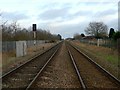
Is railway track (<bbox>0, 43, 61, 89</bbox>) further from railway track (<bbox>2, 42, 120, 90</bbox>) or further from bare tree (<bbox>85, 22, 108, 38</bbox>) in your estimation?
bare tree (<bbox>85, 22, 108, 38</bbox>)

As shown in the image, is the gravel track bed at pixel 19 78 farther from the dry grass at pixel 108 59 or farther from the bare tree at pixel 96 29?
the bare tree at pixel 96 29

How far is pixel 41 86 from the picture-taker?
37.9ft

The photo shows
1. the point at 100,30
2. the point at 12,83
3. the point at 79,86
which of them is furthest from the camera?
the point at 100,30

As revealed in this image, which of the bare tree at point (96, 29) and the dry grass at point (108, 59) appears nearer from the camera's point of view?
the dry grass at point (108, 59)

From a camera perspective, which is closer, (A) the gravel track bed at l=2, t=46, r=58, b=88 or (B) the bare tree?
(A) the gravel track bed at l=2, t=46, r=58, b=88

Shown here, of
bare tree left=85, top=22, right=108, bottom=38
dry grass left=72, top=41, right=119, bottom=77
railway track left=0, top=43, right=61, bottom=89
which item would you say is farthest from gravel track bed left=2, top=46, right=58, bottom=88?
bare tree left=85, top=22, right=108, bottom=38

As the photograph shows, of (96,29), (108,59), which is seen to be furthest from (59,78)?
(96,29)

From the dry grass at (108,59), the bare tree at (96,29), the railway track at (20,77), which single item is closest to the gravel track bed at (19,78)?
the railway track at (20,77)

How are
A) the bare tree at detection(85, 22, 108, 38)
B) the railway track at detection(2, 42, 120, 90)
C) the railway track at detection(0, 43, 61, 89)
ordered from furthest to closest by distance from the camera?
the bare tree at detection(85, 22, 108, 38) → the railway track at detection(0, 43, 61, 89) → the railway track at detection(2, 42, 120, 90)

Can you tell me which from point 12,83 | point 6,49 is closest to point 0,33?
point 6,49

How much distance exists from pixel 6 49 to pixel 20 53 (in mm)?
4401

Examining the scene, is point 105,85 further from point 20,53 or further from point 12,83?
point 20,53

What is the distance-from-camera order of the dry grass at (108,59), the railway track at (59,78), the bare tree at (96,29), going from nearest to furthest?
the railway track at (59,78) → the dry grass at (108,59) → the bare tree at (96,29)

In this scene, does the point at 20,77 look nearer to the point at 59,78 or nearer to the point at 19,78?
the point at 19,78
